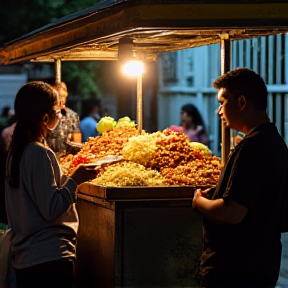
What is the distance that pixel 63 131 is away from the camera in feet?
30.0

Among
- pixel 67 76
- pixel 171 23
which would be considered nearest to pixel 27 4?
pixel 67 76

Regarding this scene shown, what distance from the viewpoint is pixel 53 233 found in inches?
178

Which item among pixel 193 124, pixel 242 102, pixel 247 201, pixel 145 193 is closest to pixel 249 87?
pixel 242 102

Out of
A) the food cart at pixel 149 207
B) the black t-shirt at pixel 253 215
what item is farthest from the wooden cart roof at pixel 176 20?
the black t-shirt at pixel 253 215

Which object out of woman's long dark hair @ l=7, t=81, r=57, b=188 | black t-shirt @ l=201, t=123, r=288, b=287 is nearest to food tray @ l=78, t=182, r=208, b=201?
woman's long dark hair @ l=7, t=81, r=57, b=188

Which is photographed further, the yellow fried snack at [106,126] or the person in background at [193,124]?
the person in background at [193,124]

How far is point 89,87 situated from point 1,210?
14.9m

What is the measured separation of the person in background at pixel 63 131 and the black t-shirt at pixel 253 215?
14.7ft

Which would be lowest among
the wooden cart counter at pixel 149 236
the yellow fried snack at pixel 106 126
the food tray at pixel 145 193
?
the wooden cart counter at pixel 149 236

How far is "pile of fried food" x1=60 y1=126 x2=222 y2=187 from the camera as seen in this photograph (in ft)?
19.1

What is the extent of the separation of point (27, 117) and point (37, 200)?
53 centimetres

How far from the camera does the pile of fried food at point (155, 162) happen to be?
5.83 metres

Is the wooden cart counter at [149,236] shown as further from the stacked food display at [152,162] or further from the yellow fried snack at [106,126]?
the yellow fried snack at [106,126]

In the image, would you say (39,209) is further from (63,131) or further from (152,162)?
(63,131)
